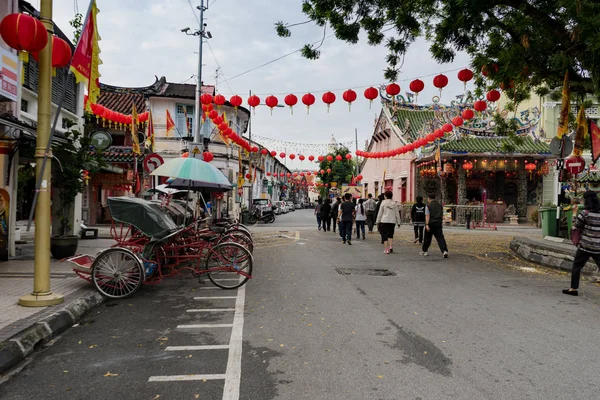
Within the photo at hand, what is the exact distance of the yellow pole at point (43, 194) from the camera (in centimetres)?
570

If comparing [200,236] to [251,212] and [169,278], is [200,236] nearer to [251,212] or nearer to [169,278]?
[169,278]

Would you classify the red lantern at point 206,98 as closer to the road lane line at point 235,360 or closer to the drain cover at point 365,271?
the drain cover at point 365,271

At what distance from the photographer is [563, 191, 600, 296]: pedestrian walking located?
7062 mm

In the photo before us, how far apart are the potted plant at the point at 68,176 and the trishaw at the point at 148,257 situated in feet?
9.43

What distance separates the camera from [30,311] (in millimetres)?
5383

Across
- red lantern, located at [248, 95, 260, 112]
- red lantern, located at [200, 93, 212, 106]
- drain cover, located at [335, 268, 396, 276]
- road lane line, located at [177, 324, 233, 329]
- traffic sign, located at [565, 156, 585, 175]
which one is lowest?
road lane line, located at [177, 324, 233, 329]

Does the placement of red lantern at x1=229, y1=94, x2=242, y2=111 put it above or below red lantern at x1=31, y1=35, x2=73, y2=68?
above

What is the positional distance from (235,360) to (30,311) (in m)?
2.99

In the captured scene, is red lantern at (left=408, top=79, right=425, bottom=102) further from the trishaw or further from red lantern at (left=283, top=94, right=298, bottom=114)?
the trishaw

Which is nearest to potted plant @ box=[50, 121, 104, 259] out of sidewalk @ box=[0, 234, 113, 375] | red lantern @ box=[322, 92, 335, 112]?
sidewalk @ box=[0, 234, 113, 375]

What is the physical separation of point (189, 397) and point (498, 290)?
18.9 ft

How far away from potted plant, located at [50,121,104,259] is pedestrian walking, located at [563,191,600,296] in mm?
9940

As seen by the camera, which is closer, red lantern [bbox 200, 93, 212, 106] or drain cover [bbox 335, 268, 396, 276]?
drain cover [bbox 335, 268, 396, 276]

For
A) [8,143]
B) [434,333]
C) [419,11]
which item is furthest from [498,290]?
[8,143]
